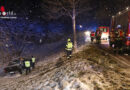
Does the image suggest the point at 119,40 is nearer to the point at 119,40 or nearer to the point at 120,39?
the point at 119,40

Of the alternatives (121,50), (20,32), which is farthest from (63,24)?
(121,50)

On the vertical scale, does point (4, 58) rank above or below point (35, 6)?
below

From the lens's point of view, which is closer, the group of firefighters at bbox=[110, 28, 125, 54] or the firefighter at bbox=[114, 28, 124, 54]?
the group of firefighters at bbox=[110, 28, 125, 54]

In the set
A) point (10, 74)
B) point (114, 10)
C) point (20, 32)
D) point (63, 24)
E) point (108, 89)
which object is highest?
point (114, 10)

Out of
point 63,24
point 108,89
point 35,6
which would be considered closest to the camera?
point 108,89

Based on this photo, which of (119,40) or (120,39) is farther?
(119,40)

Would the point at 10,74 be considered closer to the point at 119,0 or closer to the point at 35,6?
the point at 35,6

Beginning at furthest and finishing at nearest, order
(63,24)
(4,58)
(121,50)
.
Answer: (63,24) → (4,58) → (121,50)

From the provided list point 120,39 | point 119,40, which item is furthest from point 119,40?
point 120,39

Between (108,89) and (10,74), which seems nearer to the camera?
(108,89)

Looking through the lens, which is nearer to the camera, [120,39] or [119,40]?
[120,39]

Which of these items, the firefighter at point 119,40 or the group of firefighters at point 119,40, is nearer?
the group of firefighters at point 119,40

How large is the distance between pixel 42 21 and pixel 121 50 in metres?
24.8

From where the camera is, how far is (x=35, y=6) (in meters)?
32.6
